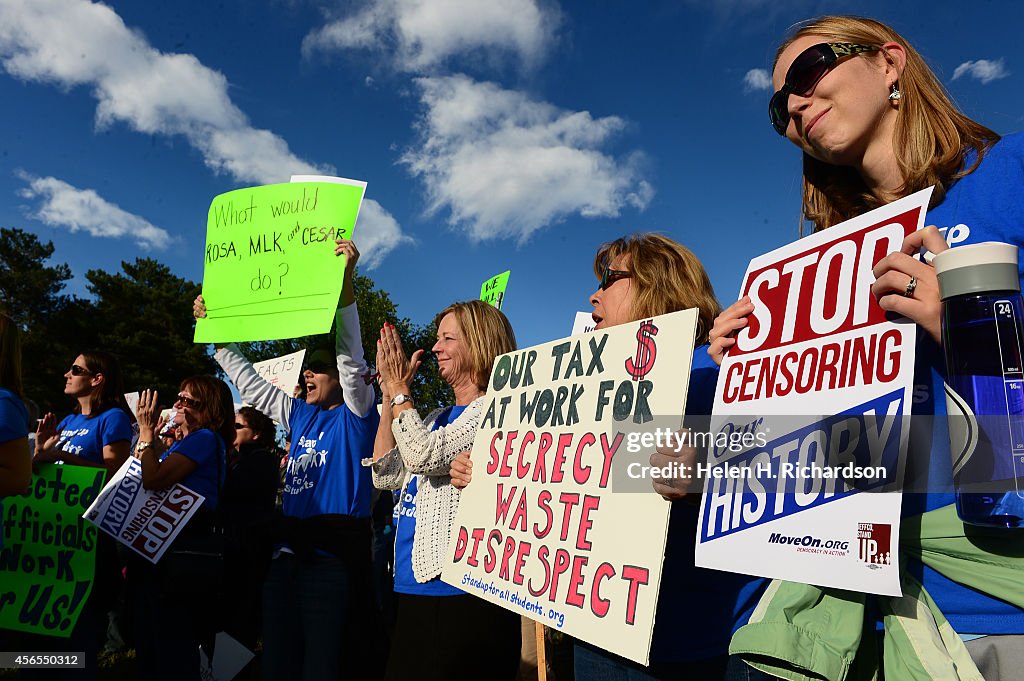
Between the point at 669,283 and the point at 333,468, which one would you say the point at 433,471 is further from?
the point at 333,468

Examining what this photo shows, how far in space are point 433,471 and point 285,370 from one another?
197 inches

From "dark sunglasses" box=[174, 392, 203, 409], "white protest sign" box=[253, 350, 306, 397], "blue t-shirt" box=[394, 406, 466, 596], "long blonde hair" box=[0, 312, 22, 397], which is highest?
"white protest sign" box=[253, 350, 306, 397]

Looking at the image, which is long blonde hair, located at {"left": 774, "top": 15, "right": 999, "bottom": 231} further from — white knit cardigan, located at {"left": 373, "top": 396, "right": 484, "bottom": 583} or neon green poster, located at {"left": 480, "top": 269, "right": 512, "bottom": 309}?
neon green poster, located at {"left": 480, "top": 269, "right": 512, "bottom": 309}

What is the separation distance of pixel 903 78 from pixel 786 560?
1174mm

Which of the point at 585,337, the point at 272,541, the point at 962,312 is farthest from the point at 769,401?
the point at 272,541

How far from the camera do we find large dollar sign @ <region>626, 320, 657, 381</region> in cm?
187

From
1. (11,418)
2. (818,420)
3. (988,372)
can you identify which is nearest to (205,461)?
(11,418)

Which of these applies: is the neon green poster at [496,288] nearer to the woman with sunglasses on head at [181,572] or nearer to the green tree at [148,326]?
the woman with sunglasses on head at [181,572]

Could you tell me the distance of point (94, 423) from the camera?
461cm

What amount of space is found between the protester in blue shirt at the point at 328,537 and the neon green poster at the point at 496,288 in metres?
1.77

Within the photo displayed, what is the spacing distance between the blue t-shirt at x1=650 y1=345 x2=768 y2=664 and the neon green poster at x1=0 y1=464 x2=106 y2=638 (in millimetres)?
3618

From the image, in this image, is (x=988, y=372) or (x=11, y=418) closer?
(x=988, y=372)

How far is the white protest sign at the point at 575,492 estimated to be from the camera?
170 centimetres

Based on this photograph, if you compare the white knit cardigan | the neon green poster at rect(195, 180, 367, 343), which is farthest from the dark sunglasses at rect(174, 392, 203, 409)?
the white knit cardigan
